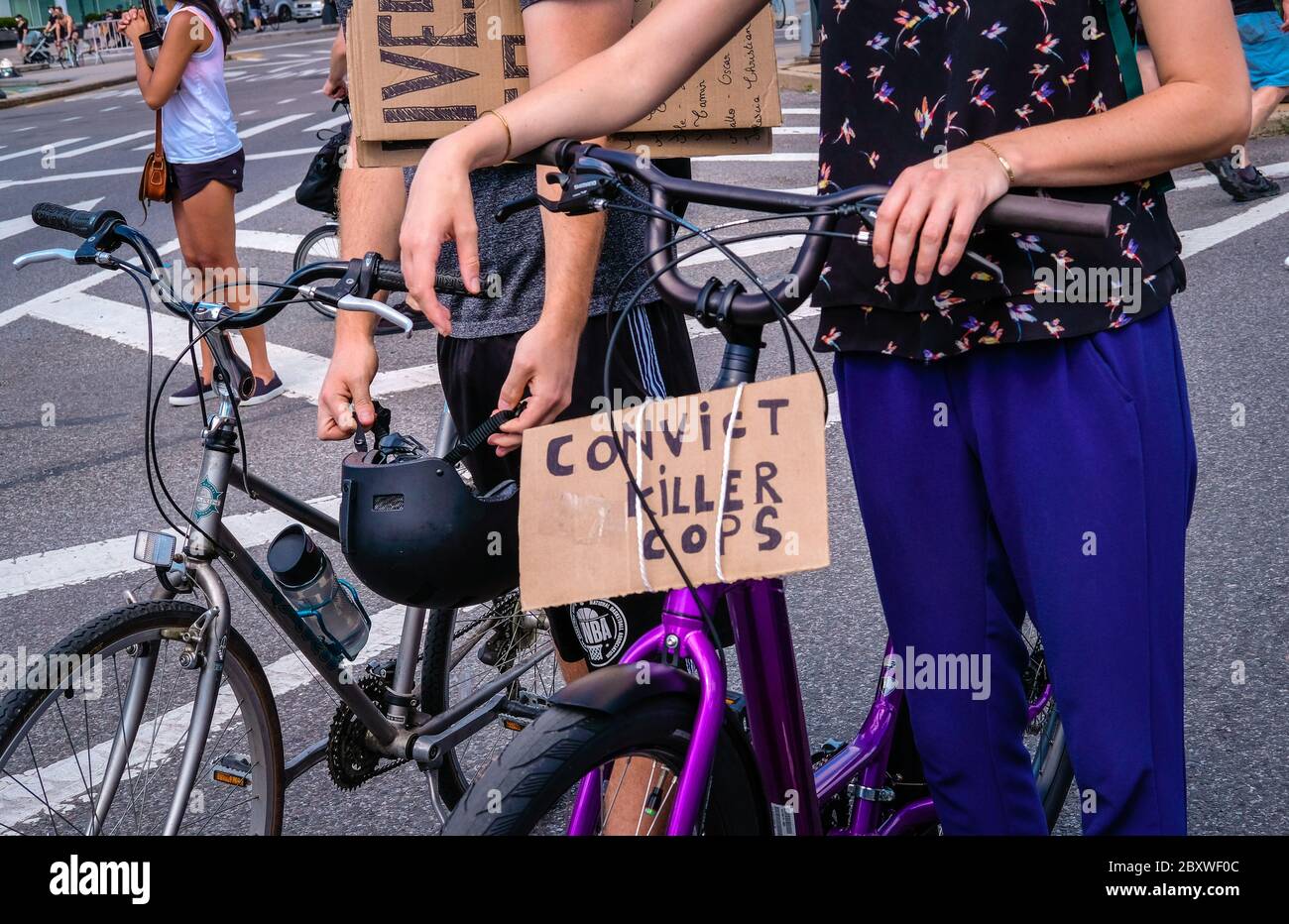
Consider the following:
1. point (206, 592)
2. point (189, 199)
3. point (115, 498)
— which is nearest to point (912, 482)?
point (206, 592)

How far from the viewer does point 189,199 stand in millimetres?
6531

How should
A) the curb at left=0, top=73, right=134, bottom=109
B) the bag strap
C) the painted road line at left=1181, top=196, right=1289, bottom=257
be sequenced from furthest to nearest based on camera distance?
1. the curb at left=0, top=73, right=134, bottom=109
2. the painted road line at left=1181, top=196, right=1289, bottom=257
3. the bag strap

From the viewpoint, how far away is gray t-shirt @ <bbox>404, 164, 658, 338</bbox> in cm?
252

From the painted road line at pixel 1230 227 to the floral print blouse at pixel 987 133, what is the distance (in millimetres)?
6551

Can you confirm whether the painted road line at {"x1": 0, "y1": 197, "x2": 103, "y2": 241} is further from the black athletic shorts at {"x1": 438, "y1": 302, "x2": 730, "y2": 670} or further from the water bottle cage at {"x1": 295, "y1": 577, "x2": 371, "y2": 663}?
the black athletic shorts at {"x1": 438, "y1": 302, "x2": 730, "y2": 670}

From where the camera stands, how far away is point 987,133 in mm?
1754

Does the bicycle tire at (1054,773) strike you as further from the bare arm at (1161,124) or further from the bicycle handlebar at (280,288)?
the bicycle handlebar at (280,288)

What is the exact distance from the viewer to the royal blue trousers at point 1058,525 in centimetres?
179

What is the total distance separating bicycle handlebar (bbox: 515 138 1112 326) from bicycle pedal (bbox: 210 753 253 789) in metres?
1.61

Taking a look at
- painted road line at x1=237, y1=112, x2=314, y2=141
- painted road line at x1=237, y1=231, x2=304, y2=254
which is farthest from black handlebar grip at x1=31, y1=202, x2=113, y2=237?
painted road line at x1=237, y1=112, x2=314, y2=141

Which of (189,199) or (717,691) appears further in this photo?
(189,199)

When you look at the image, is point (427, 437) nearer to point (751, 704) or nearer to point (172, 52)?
point (172, 52)
